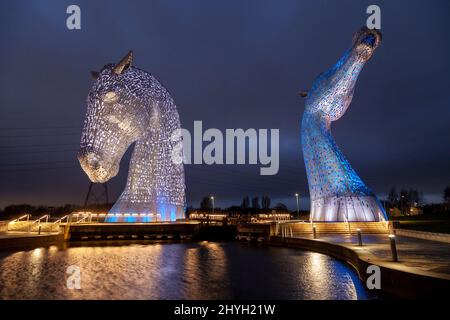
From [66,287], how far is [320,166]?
18764 millimetres

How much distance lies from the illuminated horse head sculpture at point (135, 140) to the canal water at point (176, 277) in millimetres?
5917

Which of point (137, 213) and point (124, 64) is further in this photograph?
point (137, 213)

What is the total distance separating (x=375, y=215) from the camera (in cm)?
2220

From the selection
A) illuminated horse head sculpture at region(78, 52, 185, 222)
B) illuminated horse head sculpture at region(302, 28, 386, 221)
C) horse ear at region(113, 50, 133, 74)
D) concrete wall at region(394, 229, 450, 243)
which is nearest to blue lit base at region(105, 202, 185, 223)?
illuminated horse head sculpture at region(78, 52, 185, 222)

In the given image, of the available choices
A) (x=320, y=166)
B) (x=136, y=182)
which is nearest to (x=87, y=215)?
(x=136, y=182)

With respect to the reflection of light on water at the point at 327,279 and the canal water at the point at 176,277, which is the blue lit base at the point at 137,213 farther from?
the reflection of light on water at the point at 327,279

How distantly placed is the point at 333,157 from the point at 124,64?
14.8m

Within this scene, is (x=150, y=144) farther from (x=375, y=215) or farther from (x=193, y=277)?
(x=375, y=215)

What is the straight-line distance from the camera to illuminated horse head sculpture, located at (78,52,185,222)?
57.6 ft

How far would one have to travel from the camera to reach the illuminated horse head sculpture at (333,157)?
72.2 feet

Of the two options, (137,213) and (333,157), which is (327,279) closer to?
(137,213)

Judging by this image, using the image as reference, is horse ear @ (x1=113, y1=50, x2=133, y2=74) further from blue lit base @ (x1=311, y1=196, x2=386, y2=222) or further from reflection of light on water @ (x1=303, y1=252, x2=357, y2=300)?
blue lit base @ (x1=311, y1=196, x2=386, y2=222)

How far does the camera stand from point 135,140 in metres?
20.6

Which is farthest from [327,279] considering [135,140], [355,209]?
[135,140]
